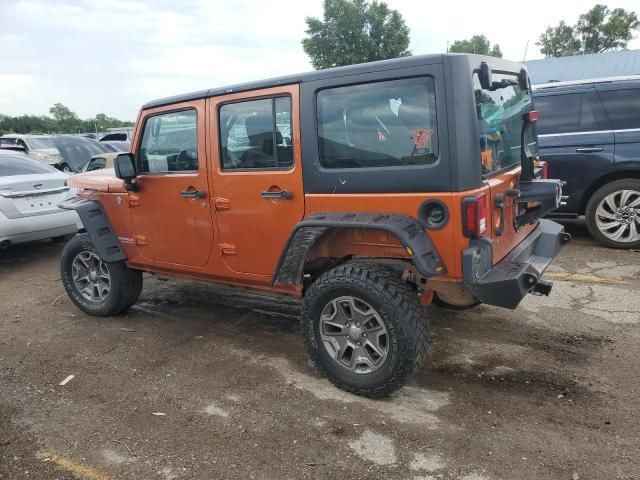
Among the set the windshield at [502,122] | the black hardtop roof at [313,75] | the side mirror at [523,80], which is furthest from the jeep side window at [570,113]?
the black hardtop roof at [313,75]

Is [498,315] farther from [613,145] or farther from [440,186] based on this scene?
[613,145]

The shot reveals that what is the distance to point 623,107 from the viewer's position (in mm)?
5898

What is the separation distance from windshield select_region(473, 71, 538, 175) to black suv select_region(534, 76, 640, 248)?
8.52ft

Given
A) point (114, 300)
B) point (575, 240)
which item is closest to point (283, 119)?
point (114, 300)

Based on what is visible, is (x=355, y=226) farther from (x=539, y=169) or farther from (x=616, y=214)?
(x=616, y=214)

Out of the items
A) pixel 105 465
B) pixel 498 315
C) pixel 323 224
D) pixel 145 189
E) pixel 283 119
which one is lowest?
pixel 105 465

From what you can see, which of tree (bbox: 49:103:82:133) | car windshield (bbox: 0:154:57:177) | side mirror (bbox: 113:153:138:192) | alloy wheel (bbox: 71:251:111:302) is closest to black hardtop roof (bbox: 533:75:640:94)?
side mirror (bbox: 113:153:138:192)

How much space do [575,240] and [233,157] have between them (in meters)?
4.89

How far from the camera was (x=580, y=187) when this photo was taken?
6129 mm

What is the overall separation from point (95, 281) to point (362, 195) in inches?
119

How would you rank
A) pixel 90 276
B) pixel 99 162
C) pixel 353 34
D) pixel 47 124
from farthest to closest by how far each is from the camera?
pixel 47 124, pixel 353 34, pixel 99 162, pixel 90 276

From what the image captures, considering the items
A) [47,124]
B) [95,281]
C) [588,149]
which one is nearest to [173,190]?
[95,281]

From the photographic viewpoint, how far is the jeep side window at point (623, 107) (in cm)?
582

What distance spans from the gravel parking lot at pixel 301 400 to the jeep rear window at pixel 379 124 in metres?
1.47
